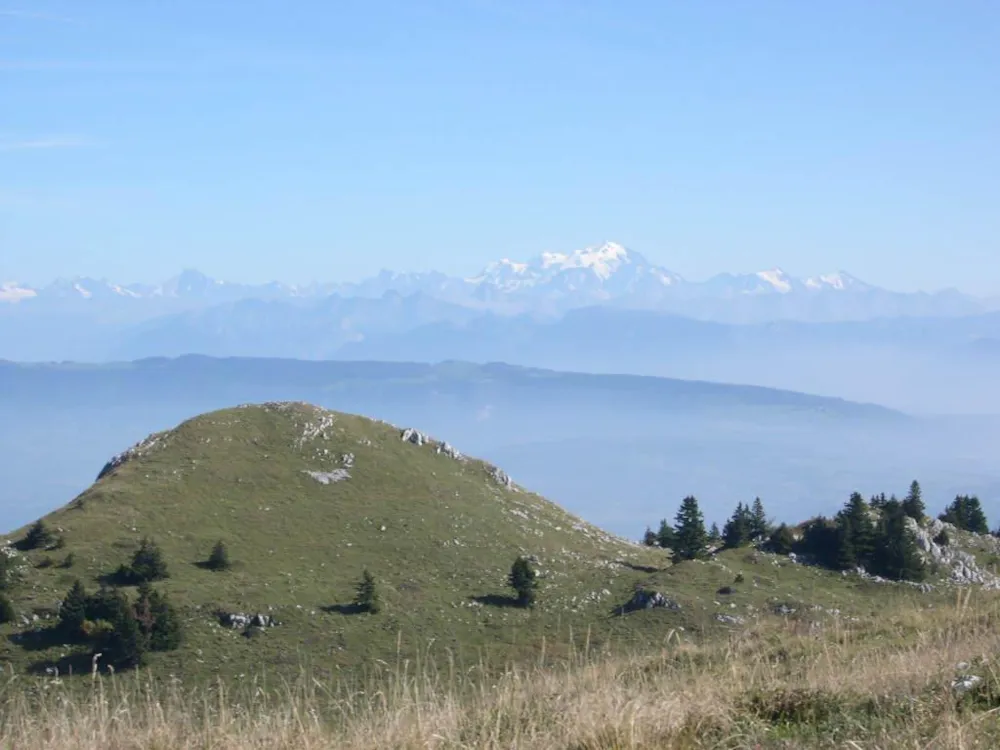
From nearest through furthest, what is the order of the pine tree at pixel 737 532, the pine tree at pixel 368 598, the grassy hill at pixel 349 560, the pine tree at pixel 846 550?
the grassy hill at pixel 349 560 → the pine tree at pixel 368 598 → the pine tree at pixel 846 550 → the pine tree at pixel 737 532

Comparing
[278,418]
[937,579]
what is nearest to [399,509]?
[278,418]

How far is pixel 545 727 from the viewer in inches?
269

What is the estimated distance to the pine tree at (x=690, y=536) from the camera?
4950 centimetres

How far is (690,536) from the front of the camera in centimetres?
5009

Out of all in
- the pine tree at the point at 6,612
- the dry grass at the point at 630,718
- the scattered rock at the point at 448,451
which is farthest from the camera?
the scattered rock at the point at 448,451

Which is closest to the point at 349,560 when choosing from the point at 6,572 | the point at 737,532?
the point at 6,572

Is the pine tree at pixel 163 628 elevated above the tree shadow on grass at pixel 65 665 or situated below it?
above

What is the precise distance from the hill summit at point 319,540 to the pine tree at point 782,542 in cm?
716

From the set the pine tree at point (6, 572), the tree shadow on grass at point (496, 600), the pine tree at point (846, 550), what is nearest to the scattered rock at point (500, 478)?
the tree shadow on grass at point (496, 600)

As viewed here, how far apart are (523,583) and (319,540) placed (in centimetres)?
1122

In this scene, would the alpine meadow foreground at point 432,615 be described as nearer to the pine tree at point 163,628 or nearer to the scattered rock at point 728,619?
the pine tree at point 163,628

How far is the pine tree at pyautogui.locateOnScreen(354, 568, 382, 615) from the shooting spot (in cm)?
3653

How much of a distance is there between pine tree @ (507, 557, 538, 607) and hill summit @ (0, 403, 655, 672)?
0.52m

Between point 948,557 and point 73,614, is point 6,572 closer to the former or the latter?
point 73,614
